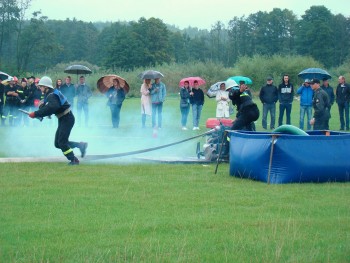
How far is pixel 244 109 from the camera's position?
50.4 feet

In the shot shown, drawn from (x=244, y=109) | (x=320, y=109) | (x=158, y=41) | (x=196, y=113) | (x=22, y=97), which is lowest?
(x=196, y=113)

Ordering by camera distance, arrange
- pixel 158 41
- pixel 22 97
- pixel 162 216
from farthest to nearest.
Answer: pixel 158 41 < pixel 22 97 < pixel 162 216

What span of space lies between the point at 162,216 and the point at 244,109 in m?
6.18

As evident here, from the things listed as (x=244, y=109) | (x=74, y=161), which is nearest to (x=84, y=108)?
(x=74, y=161)

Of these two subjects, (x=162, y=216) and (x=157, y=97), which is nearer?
(x=162, y=216)

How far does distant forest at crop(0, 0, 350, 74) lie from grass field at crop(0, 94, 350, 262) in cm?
7115

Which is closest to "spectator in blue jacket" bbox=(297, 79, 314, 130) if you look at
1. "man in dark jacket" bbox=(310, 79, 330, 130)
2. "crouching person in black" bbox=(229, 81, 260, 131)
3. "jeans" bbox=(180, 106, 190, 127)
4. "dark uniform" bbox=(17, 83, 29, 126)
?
"jeans" bbox=(180, 106, 190, 127)

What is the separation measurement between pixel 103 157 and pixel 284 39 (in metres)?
97.3

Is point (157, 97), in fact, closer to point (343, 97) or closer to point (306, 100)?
point (306, 100)

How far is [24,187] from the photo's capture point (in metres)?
12.3

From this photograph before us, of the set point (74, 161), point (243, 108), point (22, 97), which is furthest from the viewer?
point (22, 97)

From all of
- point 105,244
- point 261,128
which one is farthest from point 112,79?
point 105,244

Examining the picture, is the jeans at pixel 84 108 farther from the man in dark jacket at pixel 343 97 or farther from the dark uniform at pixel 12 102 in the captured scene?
the man in dark jacket at pixel 343 97

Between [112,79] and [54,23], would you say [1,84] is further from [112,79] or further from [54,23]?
[54,23]
